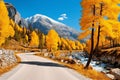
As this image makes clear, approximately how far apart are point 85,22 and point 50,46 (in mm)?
57061

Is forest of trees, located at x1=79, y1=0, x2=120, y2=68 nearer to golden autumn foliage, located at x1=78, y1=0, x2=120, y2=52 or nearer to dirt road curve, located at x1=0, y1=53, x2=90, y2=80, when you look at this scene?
golden autumn foliage, located at x1=78, y1=0, x2=120, y2=52

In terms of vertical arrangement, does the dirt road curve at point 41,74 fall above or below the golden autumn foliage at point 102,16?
below

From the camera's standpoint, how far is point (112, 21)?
103ft

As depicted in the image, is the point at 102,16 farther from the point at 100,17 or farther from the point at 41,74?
the point at 41,74

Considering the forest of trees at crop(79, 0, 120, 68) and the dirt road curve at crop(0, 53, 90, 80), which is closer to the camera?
the dirt road curve at crop(0, 53, 90, 80)

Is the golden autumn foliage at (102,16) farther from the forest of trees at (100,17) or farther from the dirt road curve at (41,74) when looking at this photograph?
the dirt road curve at (41,74)

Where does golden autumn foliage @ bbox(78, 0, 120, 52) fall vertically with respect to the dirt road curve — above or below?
above

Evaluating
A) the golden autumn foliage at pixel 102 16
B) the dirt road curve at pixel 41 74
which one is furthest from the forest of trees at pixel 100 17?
the dirt road curve at pixel 41 74

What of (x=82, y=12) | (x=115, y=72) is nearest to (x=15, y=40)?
(x=82, y=12)

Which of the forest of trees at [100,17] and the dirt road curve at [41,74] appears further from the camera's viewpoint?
the forest of trees at [100,17]

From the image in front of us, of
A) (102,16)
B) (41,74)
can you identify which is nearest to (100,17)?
(102,16)

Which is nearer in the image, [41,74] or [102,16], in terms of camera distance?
[41,74]

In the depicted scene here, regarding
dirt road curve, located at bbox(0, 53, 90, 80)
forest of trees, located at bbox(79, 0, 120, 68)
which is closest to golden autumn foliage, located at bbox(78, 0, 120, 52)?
forest of trees, located at bbox(79, 0, 120, 68)

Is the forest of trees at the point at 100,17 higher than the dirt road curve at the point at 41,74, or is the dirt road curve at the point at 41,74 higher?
the forest of trees at the point at 100,17
